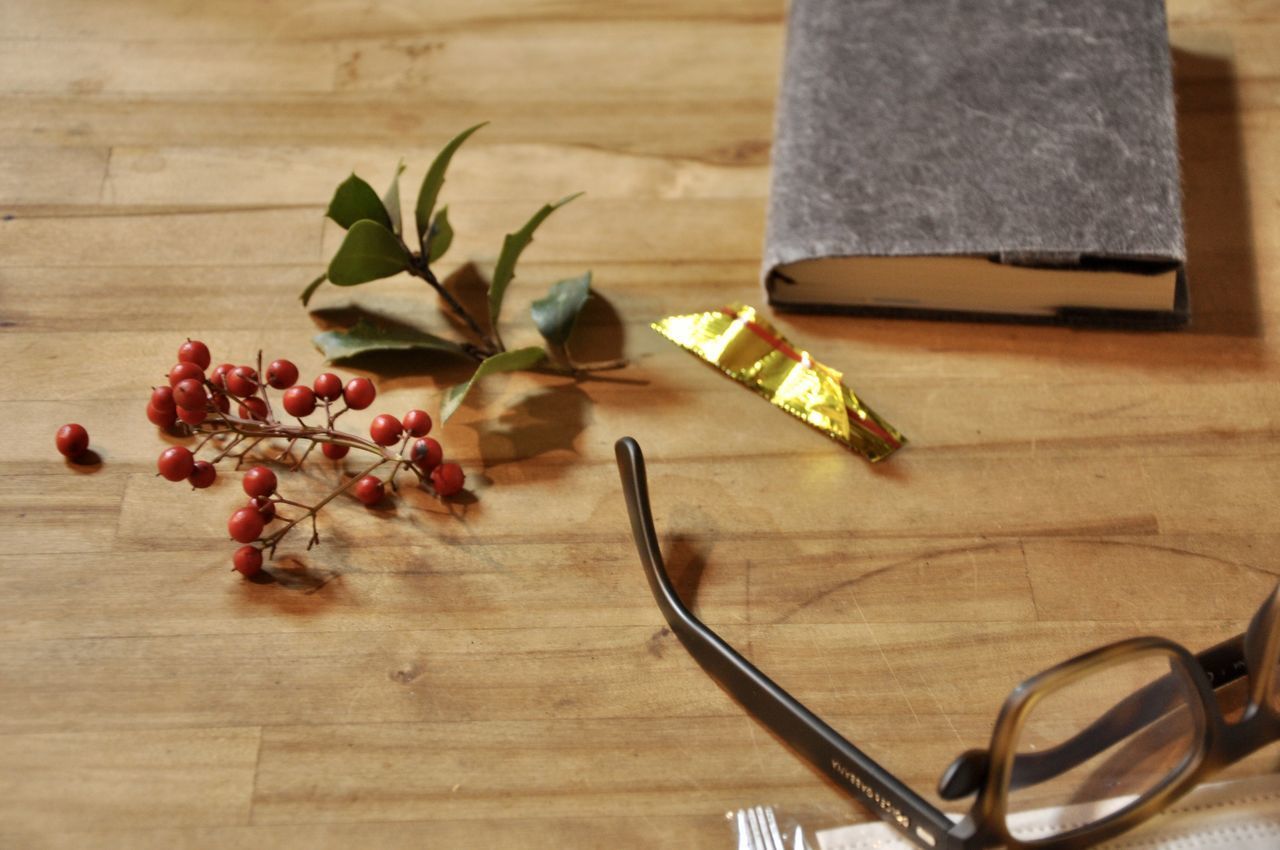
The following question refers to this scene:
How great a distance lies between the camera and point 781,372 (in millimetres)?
706

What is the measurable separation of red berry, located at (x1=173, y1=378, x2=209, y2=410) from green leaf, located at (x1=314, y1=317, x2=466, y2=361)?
0.27 ft

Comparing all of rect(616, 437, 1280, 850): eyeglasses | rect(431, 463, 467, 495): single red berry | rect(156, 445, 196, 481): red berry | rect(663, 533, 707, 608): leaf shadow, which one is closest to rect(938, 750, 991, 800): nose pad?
rect(616, 437, 1280, 850): eyeglasses

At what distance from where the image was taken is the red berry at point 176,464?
64cm

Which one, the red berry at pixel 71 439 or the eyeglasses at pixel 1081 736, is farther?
the red berry at pixel 71 439

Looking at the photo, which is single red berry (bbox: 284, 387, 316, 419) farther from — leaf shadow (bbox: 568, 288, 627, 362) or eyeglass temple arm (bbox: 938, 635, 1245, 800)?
eyeglass temple arm (bbox: 938, 635, 1245, 800)

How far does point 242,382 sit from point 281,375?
3cm

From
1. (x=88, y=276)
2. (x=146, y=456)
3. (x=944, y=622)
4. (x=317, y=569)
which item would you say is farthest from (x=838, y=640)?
(x=88, y=276)

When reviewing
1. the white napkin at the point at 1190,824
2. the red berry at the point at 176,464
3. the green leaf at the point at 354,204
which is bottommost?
the white napkin at the point at 1190,824

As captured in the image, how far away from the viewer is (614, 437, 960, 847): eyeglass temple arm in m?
0.54

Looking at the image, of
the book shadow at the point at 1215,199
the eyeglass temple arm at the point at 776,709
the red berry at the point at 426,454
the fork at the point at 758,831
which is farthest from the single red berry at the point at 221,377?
the book shadow at the point at 1215,199

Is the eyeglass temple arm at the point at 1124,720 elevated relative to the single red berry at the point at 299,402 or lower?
lower

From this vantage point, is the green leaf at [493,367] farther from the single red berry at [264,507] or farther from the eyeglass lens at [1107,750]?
the eyeglass lens at [1107,750]

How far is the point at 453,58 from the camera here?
88 cm

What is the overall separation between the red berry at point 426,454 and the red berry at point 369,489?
0.07ft
